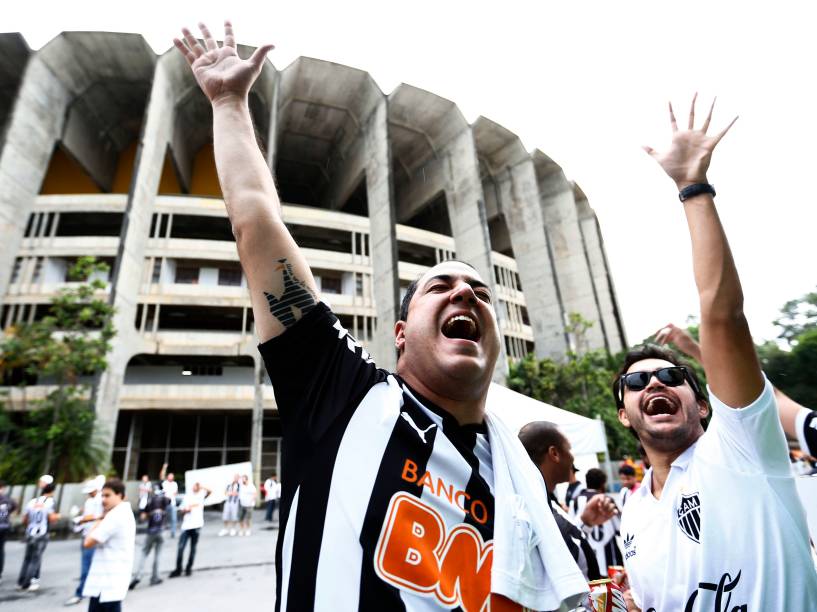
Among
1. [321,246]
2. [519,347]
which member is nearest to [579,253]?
[519,347]

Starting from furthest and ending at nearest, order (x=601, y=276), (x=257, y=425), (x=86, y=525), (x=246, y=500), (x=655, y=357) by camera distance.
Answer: (x=601, y=276) → (x=257, y=425) → (x=246, y=500) → (x=86, y=525) → (x=655, y=357)

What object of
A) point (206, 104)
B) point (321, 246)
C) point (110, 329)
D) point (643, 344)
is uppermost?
point (206, 104)

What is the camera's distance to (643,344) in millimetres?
2195

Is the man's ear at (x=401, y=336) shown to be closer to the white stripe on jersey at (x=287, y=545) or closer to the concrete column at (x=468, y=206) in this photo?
the white stripe on jersey at (x=287, y=545)

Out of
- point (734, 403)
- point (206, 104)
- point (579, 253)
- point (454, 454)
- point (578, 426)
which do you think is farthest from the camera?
point (579, 253)

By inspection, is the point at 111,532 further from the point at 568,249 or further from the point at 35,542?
the point at 568,249

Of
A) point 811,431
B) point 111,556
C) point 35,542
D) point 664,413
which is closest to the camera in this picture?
point 664,413

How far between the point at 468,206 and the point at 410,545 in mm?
26953

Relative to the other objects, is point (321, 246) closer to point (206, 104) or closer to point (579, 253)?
point (206, 104)

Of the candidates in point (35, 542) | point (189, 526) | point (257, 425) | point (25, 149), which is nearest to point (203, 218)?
point (25, 149)

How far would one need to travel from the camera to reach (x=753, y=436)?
1.42 m

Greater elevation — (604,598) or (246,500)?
(604,598)

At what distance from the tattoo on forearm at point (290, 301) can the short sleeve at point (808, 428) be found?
2.69 meters

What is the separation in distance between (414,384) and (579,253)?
35.7 metres
